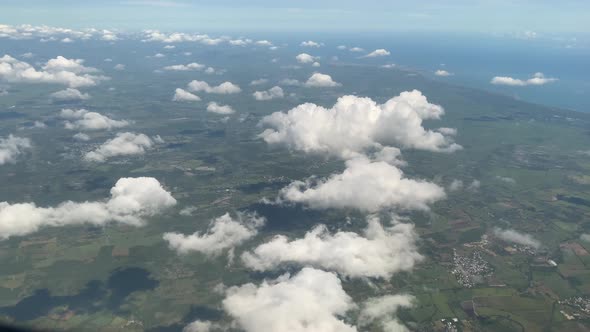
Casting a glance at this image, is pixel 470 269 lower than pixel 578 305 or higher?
lower

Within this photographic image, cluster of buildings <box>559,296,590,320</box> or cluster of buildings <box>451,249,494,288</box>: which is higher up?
cluster of buildings <box>559,296,590,320</box>

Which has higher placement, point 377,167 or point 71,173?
point 377,167

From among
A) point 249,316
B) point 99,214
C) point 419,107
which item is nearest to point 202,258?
point 249,316

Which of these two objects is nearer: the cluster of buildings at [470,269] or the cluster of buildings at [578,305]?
the cluster of buildings at [578,305]

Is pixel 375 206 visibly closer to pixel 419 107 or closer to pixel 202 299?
pixel 202 299

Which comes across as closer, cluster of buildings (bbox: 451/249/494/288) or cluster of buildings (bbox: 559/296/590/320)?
cluster of buildings (bbox: 559/296/590/320)

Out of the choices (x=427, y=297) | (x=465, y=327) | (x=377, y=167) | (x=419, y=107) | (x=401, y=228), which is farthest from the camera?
(x=419, y=107)

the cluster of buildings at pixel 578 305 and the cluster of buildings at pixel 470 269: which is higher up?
the cluster of buildings at pixel 578 305

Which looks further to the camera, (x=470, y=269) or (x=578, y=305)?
(x=470, y=269)

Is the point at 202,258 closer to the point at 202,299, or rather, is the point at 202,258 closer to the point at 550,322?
the point at 202,299

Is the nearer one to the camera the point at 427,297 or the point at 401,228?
the point at 427,297

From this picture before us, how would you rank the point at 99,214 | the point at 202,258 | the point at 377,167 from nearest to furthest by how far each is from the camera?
the point at 202,258 < the point at 99,214 < the point at 377,167
